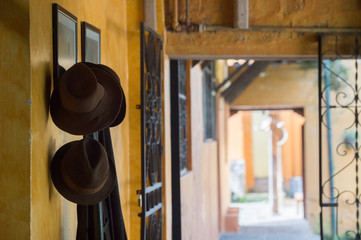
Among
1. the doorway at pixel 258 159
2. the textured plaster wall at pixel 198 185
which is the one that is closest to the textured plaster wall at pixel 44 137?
the textured plaster wall at pixel 198 185

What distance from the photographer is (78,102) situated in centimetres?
270

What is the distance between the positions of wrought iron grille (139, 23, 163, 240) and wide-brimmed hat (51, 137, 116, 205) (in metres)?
0.96

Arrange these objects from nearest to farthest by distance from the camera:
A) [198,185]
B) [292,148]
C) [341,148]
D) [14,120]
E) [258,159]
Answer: [14,120] < [198,185] < [341,148] < [292,148] < [258,159]

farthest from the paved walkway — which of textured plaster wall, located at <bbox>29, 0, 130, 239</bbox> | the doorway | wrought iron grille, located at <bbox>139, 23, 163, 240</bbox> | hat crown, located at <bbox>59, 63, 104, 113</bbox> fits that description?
the doorway

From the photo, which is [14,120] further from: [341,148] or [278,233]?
[278,233]

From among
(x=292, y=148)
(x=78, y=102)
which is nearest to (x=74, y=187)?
(x=78, y=102)

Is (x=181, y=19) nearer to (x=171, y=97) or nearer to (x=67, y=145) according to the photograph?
(x=171, y=97)

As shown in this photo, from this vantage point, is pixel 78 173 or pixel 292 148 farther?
pixel 292 148

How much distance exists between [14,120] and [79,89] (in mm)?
331

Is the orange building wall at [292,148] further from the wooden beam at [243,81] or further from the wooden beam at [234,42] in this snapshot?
the wooden beam at [234,42]

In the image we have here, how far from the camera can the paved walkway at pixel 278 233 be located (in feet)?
31.9

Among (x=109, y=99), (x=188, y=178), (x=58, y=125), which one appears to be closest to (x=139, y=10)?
(x=109, y=99)

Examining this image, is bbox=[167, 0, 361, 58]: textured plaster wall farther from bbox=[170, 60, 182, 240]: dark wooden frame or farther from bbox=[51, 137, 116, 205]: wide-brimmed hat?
bbox=[51, 137, 116, 205]: wide-brimmed hat

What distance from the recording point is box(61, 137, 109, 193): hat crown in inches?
108
